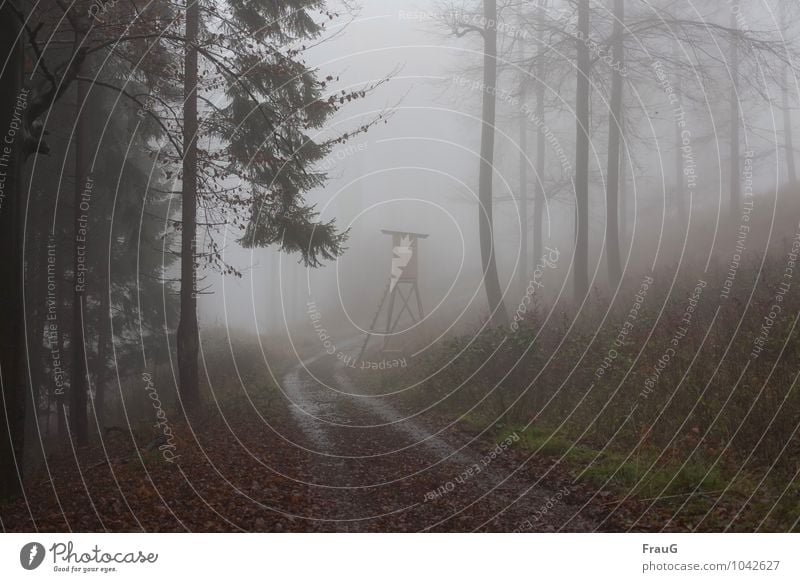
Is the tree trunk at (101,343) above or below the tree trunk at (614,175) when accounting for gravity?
below

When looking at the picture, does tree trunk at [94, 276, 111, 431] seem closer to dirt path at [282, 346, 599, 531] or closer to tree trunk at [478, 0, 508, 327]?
dirt path at [282, 346, 599, 531]

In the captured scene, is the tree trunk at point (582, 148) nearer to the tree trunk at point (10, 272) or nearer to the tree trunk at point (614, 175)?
the tree trunk at point (614, 175)

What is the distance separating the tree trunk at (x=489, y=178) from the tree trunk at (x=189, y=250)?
24.1ft

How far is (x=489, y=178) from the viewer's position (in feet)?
51.5

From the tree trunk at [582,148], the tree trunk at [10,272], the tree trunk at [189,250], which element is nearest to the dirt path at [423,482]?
the tree trunk at [189,250]

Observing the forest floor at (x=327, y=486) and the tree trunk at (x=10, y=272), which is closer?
the forest floor at (x=327, y=486)

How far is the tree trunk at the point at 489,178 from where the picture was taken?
611 inches

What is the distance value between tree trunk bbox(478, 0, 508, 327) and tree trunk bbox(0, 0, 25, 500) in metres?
10.8

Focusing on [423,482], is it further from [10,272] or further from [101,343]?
[101,343]

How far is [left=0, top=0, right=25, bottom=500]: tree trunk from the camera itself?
678 centimetres

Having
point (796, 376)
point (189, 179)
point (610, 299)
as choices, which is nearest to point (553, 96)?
point (610, 299)

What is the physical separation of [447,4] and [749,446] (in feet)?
42.9

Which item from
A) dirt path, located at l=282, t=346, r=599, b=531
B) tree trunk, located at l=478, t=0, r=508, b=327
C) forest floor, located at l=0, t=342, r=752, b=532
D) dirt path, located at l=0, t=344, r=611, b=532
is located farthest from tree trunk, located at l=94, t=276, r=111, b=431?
tree trunk, located at l=478, t=0, r=508, b=327
